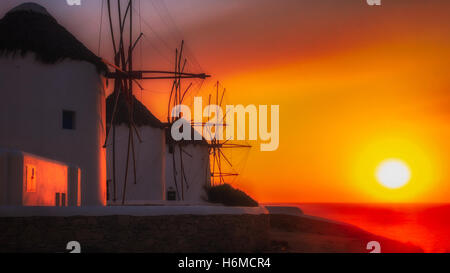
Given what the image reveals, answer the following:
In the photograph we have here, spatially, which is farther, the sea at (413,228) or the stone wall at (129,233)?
the sea at (413,228)

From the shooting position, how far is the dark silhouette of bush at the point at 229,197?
33.6 meters

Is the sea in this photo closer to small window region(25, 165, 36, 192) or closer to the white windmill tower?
the white windmill tower

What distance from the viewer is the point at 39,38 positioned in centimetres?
2183

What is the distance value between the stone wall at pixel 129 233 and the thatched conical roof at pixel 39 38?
822 centimetres

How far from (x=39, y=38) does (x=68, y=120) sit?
3041 mm

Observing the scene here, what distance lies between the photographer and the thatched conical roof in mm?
21281

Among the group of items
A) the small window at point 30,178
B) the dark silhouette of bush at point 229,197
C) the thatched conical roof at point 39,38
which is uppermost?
the thatched conical roof at point 39,38

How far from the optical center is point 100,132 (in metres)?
23.7

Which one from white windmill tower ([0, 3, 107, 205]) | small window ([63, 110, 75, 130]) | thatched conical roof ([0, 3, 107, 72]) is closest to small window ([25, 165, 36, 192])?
white windmill tower ([0, 3, 107, 205])

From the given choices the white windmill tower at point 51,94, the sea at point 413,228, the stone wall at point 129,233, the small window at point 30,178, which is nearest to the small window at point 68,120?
the white windmill tower at point 51,94

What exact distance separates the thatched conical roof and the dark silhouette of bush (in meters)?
12.9

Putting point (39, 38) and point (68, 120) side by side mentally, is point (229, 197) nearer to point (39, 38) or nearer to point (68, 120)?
point (68, 120)

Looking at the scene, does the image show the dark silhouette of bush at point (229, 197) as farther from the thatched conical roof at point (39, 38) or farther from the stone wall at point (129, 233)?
the stone wall at point (129, 233)
